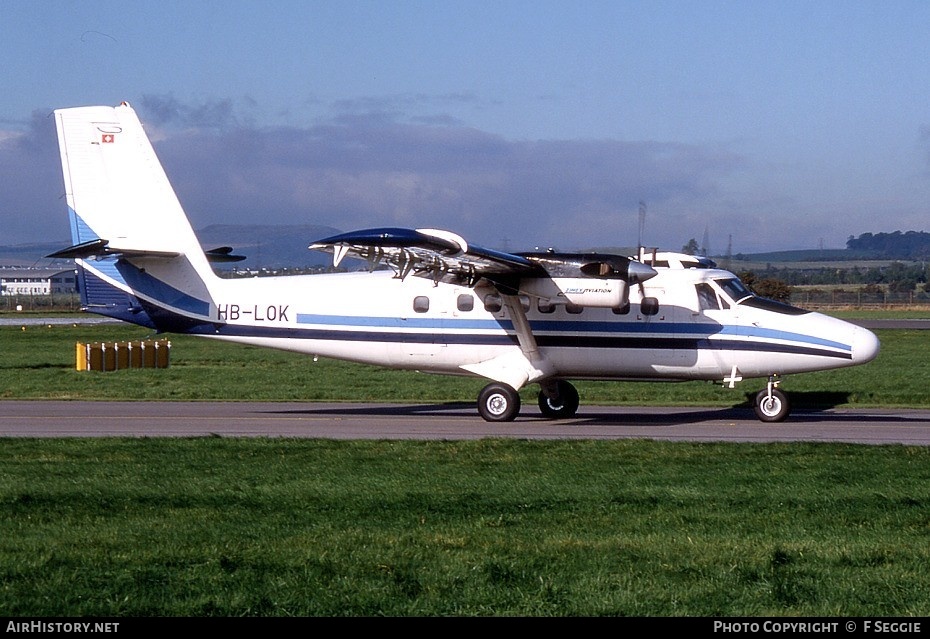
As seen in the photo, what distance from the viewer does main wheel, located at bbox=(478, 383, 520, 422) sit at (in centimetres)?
1952

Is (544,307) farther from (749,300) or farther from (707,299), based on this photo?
(749,300)

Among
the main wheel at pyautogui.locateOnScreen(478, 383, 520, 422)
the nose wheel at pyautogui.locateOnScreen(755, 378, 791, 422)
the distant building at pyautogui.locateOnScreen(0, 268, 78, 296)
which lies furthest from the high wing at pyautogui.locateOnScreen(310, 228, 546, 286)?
the distant building at pyautogui.locateOnScreen(0, 268, 78, 296)

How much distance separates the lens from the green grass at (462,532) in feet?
22.9

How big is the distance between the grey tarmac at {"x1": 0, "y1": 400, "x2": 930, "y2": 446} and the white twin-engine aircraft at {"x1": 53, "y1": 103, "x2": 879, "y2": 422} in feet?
2.95

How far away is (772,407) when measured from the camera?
1953cm

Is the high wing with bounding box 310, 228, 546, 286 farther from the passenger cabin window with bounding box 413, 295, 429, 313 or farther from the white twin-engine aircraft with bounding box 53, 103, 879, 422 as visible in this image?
the passenger cabin window with bounding box 413, 295, 429, 313

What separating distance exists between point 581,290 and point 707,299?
7.86 feet

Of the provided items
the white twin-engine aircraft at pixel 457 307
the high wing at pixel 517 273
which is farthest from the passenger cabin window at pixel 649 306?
the high wing at pixel 517 273

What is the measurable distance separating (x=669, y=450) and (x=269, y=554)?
7816 mm

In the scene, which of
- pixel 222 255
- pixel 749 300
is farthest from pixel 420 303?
pixel 749 300

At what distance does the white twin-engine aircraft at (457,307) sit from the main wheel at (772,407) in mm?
25

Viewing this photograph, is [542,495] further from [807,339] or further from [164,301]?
[164,301]

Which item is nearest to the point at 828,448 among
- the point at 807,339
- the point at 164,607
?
the point at 807,339

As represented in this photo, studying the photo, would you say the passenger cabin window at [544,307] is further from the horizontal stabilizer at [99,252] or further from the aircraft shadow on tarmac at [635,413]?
the horizontal stabilizer at [99,252]
